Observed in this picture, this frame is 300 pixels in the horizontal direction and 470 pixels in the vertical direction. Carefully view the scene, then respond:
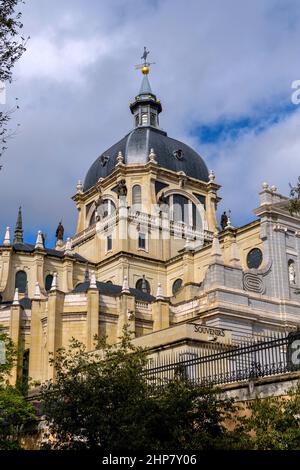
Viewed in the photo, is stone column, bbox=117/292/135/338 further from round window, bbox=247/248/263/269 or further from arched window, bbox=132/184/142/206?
arched window, bbox=132/184/142/206

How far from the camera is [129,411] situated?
16.4 meters

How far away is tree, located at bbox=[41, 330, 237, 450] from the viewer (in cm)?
1575

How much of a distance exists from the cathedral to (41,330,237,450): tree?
5956 mm

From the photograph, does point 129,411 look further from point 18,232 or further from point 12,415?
point 18,232

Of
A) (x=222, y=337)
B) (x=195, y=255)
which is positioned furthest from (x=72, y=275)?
(x=222, y=337)

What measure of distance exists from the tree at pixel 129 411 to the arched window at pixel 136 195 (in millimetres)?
50600

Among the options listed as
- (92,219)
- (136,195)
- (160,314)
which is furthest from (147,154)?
(160,314)

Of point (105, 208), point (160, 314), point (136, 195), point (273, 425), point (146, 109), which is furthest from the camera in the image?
point (146, 109)

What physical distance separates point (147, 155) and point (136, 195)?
524 cm

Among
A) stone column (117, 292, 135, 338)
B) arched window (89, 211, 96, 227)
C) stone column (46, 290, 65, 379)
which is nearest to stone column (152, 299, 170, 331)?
stone column (117, 292, 135, 338)

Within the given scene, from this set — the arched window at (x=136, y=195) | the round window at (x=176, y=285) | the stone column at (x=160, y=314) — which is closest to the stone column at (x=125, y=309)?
the stone column at (x=160, y=314)

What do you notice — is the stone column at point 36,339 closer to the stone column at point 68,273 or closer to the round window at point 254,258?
the stone column at point 68,273

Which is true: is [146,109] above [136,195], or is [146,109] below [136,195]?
above
